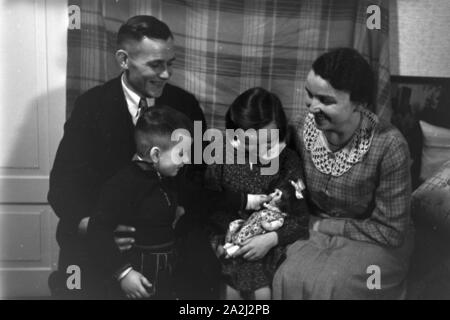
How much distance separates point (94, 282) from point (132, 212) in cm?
26

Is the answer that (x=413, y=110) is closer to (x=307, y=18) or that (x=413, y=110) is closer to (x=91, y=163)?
(x=307, y=18)

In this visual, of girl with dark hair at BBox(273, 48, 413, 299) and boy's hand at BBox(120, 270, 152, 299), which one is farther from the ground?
girl with dark hair at BBox(273, 48, 413, 299)

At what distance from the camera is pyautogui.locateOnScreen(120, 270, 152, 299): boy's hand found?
126 cm

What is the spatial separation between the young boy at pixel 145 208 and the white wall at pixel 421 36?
0.74 meters

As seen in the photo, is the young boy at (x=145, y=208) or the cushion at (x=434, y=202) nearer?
the young boy at (x=145, y=208)

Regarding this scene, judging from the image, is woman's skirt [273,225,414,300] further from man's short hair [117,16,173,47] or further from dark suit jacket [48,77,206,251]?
man's short hair [117,16,173,47]

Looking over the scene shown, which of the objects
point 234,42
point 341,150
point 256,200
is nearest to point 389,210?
point 341,150

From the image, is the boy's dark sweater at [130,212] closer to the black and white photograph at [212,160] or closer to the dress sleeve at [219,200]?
the black and white photograph at [212,160]

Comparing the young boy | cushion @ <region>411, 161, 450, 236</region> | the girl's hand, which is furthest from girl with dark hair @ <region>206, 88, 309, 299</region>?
cushion @ <region>411, 161, 450, 236</region>

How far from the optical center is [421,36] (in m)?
1.48

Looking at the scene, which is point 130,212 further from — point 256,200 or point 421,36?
point 421,36

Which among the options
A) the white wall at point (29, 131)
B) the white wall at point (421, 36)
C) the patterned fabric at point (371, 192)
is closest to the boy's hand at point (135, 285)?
the white wall at point (29, 131)

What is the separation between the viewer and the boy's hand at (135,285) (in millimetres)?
1264

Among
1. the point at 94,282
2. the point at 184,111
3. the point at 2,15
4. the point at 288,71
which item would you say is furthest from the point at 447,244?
the point at 2,15
